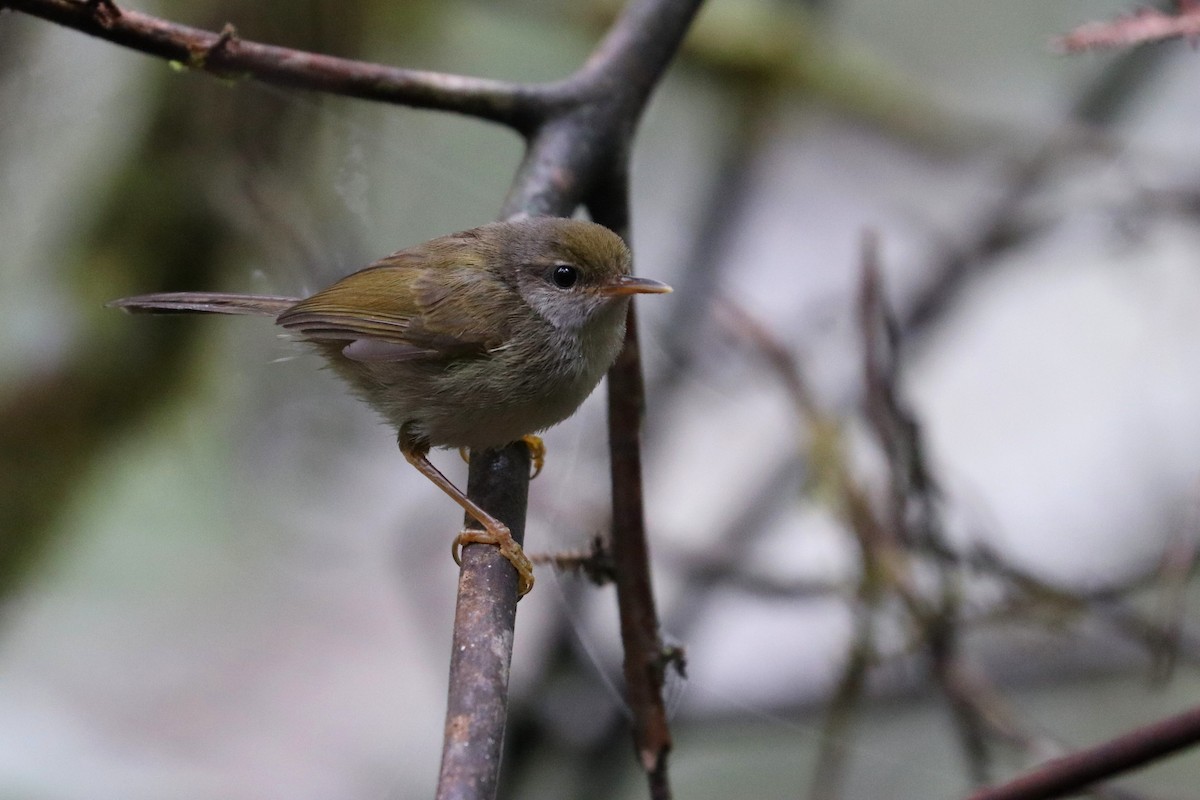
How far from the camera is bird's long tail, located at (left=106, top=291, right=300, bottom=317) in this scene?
88.4 inches

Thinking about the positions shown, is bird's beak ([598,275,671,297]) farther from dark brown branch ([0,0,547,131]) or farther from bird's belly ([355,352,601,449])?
dark brown branch ([0,0,547,131])

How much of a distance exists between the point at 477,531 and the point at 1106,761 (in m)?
1.04

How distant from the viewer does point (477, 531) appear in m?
1.89

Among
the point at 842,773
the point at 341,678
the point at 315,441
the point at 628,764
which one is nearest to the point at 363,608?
the point at 341,678

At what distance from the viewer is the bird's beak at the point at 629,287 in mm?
2229

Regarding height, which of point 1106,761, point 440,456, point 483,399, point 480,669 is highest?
point 440,456

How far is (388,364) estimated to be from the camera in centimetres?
234

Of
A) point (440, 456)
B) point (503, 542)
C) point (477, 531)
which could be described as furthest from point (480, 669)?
point (440, 456)

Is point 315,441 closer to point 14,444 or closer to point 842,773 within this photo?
point 14,444

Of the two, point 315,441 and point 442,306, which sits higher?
point 315,441

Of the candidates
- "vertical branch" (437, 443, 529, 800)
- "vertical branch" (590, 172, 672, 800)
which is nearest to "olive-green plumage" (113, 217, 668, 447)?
"vertical branch" (590, 172, 672, 800)

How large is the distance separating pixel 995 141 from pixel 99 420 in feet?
16.4

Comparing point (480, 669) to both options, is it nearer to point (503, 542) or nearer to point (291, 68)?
point (503, 542)

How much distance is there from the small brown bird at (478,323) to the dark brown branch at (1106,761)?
1.20 metres
